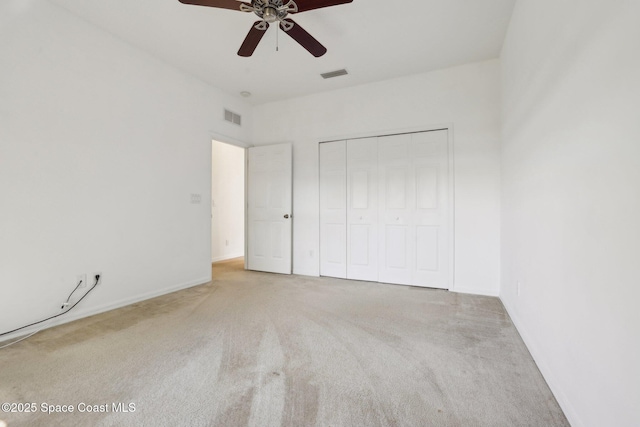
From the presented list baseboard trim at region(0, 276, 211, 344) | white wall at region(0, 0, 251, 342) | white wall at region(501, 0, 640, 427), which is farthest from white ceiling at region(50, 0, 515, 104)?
baseboard trim at region(0, 276, 211, 344)

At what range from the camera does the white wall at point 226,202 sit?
577 cm

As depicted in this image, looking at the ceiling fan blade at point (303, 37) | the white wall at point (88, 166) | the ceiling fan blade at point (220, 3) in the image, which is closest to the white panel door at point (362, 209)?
the ceiling fan blade at point (303, 37)

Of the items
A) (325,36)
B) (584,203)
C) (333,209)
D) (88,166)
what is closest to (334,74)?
(325,36)

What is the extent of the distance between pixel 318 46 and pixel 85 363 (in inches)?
117

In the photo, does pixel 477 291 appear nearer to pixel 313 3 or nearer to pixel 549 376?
pixel 549 376

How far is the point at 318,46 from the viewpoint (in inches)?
97.7

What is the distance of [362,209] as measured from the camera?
4051mm

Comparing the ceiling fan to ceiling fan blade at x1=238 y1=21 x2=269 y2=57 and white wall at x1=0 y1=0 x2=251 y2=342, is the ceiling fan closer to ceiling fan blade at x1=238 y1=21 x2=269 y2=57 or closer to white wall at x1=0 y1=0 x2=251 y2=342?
ceiling fan blade at x1=238 y1=21 x2=269 y2=57

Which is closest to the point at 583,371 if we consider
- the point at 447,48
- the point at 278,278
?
the point at 447,48

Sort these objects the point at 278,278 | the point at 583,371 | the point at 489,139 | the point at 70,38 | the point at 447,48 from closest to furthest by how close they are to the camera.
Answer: the point at 583,371, the point at 70,38, the point at 447,48, the point at 489,139, the point at 278,278

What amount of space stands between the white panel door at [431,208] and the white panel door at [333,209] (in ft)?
3.32

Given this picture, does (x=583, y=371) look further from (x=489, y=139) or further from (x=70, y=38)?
(x=70, y=38)

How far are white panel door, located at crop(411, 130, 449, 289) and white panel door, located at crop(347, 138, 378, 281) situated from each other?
554 mm

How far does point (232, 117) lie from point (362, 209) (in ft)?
8.10
